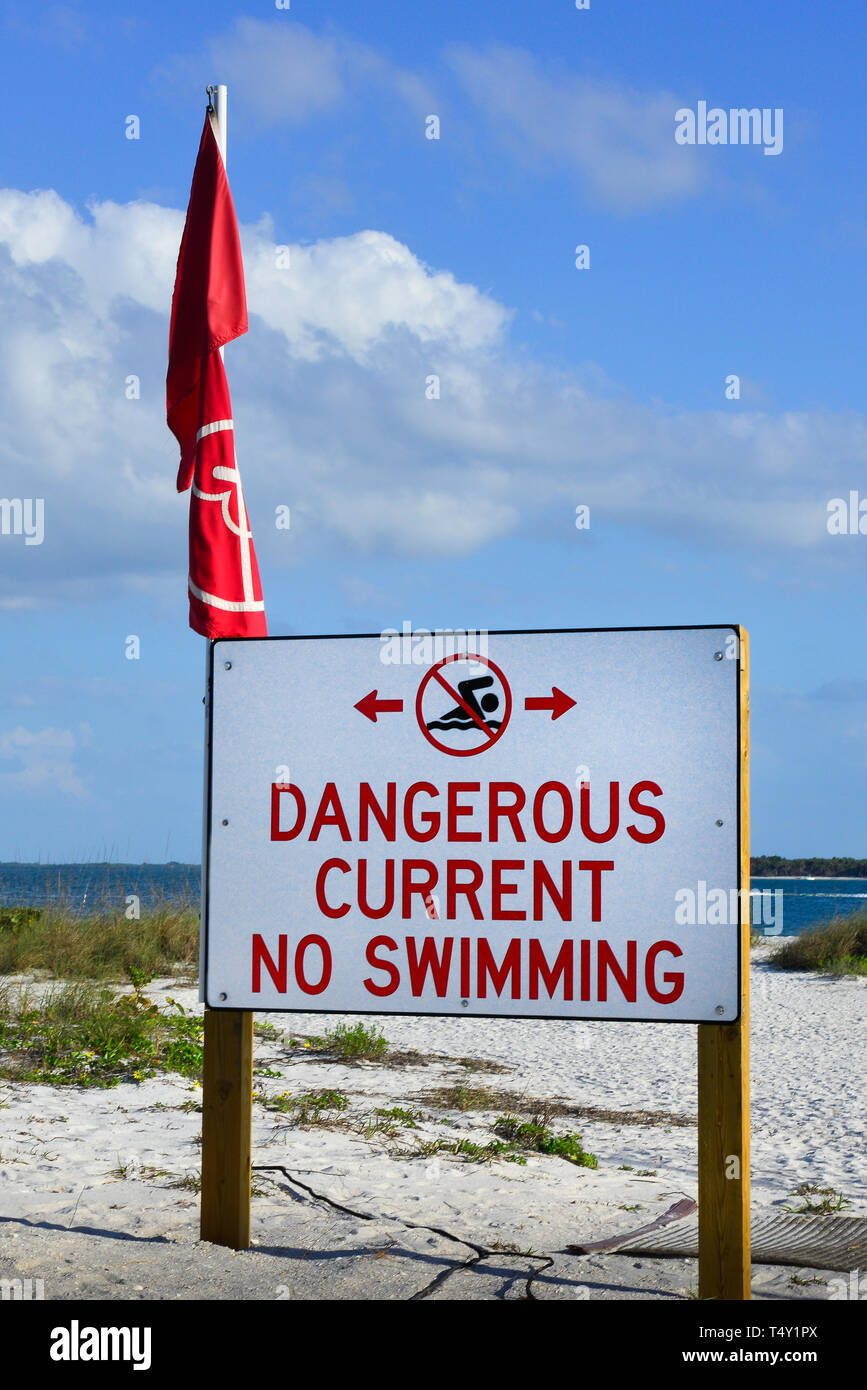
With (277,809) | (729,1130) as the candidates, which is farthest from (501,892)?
(729,1130)

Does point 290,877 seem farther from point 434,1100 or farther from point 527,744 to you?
point 434,1100

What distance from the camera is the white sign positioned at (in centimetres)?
414

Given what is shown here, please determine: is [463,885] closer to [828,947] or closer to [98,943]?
[98,943]

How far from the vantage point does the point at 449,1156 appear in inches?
243

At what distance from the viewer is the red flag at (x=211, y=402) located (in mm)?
5051

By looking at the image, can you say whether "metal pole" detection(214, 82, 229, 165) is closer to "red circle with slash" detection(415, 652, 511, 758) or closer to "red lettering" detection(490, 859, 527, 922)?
"red circle with slash" detection(415, 652, 511, 758)

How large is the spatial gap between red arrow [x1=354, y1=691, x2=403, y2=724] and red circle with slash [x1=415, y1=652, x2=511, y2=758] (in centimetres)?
9

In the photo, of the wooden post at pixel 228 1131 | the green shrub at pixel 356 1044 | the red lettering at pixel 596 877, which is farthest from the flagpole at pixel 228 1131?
the green shrub at pixel 356 1044

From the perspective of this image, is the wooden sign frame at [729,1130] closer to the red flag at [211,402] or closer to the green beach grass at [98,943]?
the red flag at [211,402]

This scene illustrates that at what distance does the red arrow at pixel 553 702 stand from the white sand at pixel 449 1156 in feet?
7.03

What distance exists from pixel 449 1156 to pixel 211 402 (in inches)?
161

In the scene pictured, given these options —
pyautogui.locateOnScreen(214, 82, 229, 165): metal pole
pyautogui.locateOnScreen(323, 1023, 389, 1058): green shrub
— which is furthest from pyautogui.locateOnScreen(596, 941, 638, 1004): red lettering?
pyautogui.locateOnScreen(323, 1023, 389, 1058): green shrub

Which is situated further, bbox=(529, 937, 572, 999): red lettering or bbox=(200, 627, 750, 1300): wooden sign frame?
bbox=(529, 937, 572, 999): red lettering

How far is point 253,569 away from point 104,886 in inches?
444
